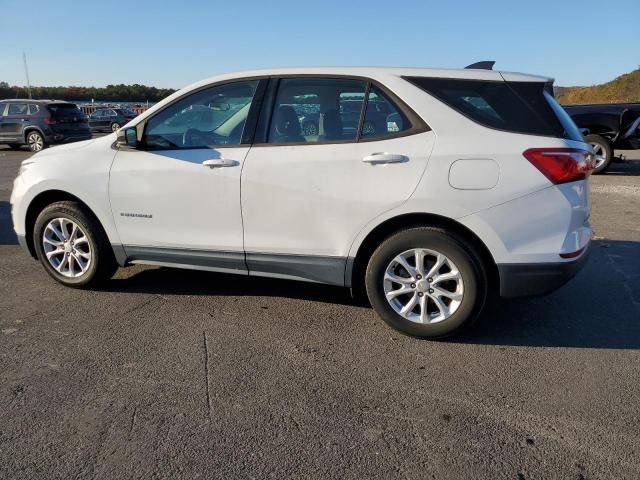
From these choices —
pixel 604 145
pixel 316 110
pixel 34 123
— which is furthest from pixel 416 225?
pixel 34 123

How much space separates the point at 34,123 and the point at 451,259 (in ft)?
56.9

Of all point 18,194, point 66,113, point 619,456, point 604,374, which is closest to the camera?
point 619,456

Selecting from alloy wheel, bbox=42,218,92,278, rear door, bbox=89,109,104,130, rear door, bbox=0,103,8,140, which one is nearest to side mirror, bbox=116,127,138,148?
alloy wheel, bbox=42,218,92,278

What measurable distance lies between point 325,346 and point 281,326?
1.45 feet

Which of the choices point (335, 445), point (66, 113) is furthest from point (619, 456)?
point (66, 113)

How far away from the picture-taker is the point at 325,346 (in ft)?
11.6

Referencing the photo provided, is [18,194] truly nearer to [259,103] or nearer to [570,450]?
[259,103]

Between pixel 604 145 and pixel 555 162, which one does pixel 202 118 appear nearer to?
pixel 555 162

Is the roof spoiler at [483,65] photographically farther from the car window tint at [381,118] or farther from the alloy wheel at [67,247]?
the alloy wheel at [67,247]

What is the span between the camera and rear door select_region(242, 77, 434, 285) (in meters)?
3.43

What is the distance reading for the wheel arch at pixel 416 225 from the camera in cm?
342

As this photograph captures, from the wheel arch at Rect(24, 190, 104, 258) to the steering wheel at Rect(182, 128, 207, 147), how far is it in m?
1.00

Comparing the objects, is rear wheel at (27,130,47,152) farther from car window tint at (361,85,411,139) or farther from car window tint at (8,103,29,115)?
car window tint at (361,85,411,139)

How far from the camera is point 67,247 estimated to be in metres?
4.39
